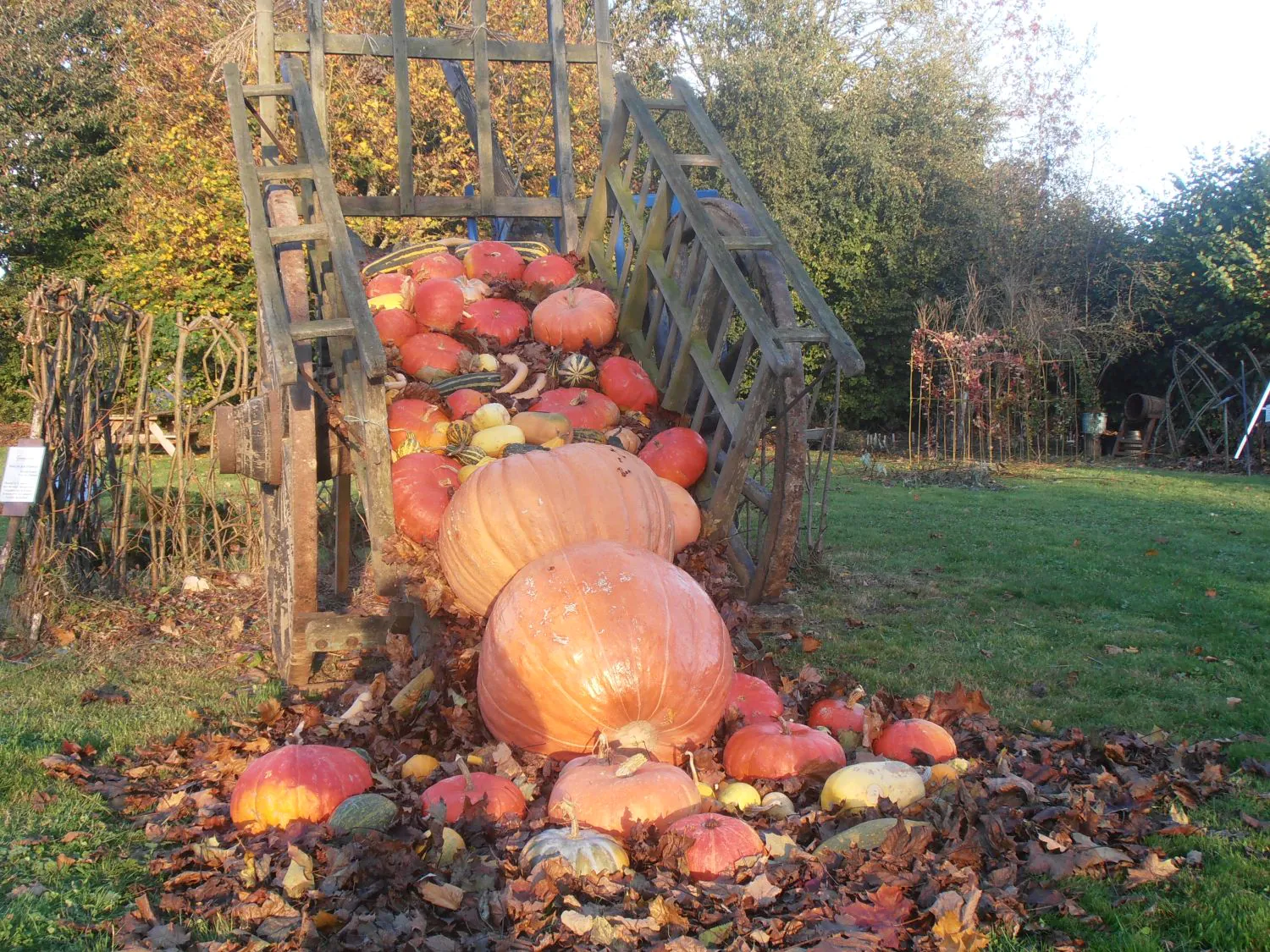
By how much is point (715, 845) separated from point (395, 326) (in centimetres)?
328

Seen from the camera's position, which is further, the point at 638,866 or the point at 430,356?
the point at 430,356

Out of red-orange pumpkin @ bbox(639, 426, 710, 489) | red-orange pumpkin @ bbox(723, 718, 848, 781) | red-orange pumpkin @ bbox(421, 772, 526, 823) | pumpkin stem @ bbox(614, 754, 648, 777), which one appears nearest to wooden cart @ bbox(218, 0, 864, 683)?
red-orange pumpkin @ bbox(639, 426, 710, 489)

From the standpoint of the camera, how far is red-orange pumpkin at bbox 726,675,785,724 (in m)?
3.71

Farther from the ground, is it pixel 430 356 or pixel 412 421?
pixel 430 356

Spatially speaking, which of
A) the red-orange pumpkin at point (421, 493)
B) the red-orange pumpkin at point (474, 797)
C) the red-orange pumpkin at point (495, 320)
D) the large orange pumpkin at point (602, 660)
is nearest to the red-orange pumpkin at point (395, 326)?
the red-orange pumpkin at point (495, 320)

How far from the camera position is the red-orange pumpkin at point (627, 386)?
5.02 m

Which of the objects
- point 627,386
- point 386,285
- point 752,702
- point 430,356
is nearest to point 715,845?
point 752,702

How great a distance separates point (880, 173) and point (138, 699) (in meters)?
18.6

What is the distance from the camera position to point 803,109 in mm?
20812

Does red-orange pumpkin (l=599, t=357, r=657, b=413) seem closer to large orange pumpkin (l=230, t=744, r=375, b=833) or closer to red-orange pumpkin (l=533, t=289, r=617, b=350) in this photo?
red-orange pumpkin (l=533, t=289, r=617, b=350)

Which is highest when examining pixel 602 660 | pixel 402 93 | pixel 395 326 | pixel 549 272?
pixel 402 93

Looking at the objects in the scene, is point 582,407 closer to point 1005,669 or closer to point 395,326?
point 395,326

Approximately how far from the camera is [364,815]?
2.93m

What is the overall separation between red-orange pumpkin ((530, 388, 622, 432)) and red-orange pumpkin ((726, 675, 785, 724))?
1321mm
